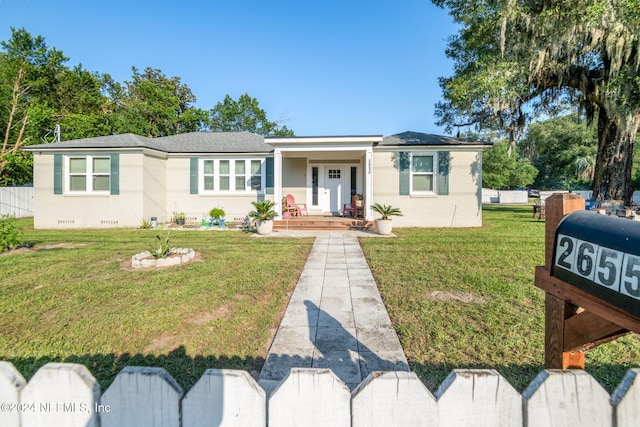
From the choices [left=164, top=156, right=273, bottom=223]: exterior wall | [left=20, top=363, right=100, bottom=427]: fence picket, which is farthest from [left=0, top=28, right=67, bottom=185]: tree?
[left=20, top=363, right=100, bottom=427]: fence picket

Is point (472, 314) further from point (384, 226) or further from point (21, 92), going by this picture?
point (21, 92)

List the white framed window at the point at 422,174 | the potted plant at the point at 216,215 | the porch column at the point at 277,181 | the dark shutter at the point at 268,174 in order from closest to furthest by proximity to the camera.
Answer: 1. the porch column at the point at 277,181
2. the white framed window at the point at 422,174
3. the potted plant at the point at 216,215
4. the dark shutter at the point at 268,174

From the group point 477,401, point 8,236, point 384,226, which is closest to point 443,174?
point 384,226

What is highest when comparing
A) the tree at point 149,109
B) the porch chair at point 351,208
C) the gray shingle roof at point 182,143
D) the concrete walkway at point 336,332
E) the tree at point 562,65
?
the tree at point 149,109

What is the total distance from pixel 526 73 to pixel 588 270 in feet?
40.7

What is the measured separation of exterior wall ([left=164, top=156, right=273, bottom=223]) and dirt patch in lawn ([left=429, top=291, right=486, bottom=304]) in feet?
31.3

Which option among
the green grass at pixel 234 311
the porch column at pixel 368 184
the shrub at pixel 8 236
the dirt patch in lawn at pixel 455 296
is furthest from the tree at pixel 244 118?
the dirt patch in lawn at pixel 455 296

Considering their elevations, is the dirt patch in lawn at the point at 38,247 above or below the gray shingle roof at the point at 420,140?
below

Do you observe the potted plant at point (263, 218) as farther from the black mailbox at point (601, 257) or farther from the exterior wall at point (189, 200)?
the black mailbox at point (601, 257)

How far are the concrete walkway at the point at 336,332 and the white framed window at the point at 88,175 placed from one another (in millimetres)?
10749

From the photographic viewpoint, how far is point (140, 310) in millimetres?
3744

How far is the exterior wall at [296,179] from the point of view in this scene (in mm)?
13891

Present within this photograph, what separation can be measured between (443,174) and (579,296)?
11.7 m

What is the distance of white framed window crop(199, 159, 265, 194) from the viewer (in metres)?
13.0
